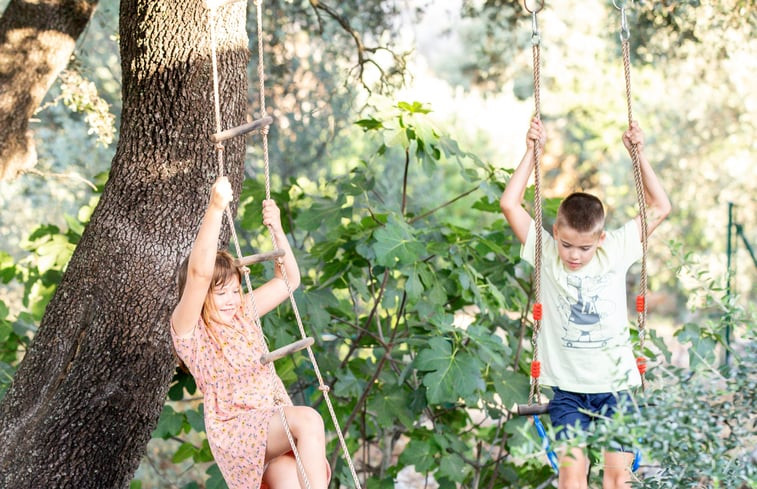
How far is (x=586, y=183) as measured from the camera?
12586 millimetres

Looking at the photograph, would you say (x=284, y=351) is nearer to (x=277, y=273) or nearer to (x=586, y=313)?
(x=277, y=273)

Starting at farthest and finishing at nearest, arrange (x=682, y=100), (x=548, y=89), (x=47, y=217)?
(x=548, y=89) → (x=682, y=100) → (x=47, y=217)

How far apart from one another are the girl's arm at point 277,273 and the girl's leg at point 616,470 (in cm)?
104

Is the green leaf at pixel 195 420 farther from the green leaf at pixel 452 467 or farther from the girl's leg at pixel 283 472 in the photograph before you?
the girl's leg at pixel 283 472

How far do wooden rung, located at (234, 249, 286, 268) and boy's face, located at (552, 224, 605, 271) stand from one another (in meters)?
0.82

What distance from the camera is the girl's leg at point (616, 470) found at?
279cm

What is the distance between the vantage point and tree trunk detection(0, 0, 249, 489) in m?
2.87

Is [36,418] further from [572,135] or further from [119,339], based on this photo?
[572,135]

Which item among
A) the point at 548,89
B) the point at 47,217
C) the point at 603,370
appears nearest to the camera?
the point at 603,370

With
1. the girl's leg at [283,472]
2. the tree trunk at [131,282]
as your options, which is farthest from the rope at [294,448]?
the tree trunk at [131,282]

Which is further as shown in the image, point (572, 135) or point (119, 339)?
point (572, 135)

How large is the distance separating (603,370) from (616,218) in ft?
29.1

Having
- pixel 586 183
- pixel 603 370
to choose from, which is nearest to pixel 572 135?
pixel 586 183

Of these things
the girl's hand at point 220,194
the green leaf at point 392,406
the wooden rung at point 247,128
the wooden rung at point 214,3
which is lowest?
the green leaf at point 392,406
